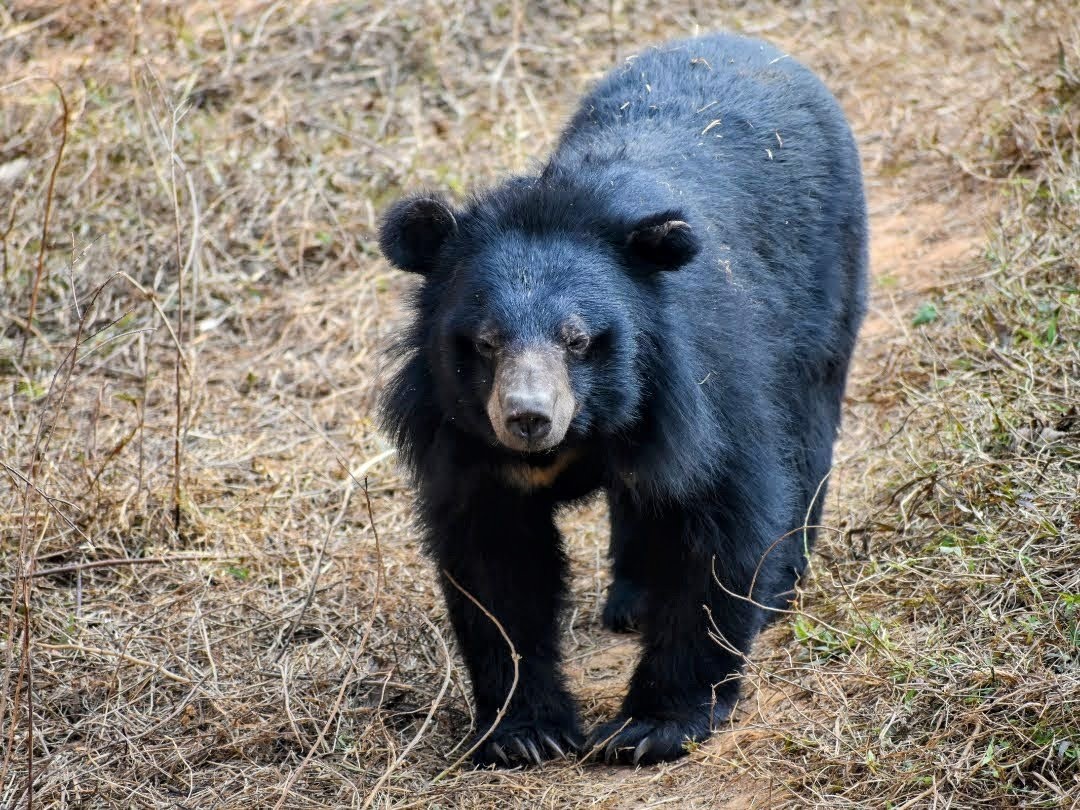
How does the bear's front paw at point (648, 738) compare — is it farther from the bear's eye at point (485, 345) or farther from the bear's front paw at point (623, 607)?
the bear's eye at point (485, 345)

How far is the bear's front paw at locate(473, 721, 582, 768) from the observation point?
14.1ft

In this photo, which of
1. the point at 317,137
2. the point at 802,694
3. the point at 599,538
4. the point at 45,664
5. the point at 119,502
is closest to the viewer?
the point at 802,694

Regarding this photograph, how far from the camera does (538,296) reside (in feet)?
12.6

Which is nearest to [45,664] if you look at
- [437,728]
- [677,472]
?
[437,728]

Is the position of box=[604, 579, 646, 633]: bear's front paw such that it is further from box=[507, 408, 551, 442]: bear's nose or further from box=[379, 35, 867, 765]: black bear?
box=[507, 408, 551, 442]: bear's nose

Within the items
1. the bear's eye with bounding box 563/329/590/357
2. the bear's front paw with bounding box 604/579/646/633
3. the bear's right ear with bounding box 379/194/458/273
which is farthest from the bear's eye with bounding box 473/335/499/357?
the bear's front paw with bounding box 604/579/646/633

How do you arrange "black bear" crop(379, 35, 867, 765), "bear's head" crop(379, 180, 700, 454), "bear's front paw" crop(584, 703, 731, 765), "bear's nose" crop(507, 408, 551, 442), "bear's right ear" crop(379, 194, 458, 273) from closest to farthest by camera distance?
"bear's nose" crop(507, 408, 551, 442)
"bear's head" crop(379, 180, 700, 454)
"black bear" crop(379, 35, 867, 765)
"bear's right ear" crop(379, 194, 458, 273)
"bear's front paw" crop(584, 703, 731, 765)

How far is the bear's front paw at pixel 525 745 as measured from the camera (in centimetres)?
429

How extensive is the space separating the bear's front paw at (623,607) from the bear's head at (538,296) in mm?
1376

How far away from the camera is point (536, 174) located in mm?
4547

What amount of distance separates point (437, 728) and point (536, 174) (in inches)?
73.0

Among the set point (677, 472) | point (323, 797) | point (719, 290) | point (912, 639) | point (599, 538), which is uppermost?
point (719, 290)

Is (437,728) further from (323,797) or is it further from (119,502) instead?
(119,502)

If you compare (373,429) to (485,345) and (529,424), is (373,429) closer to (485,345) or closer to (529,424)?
(485,345)
